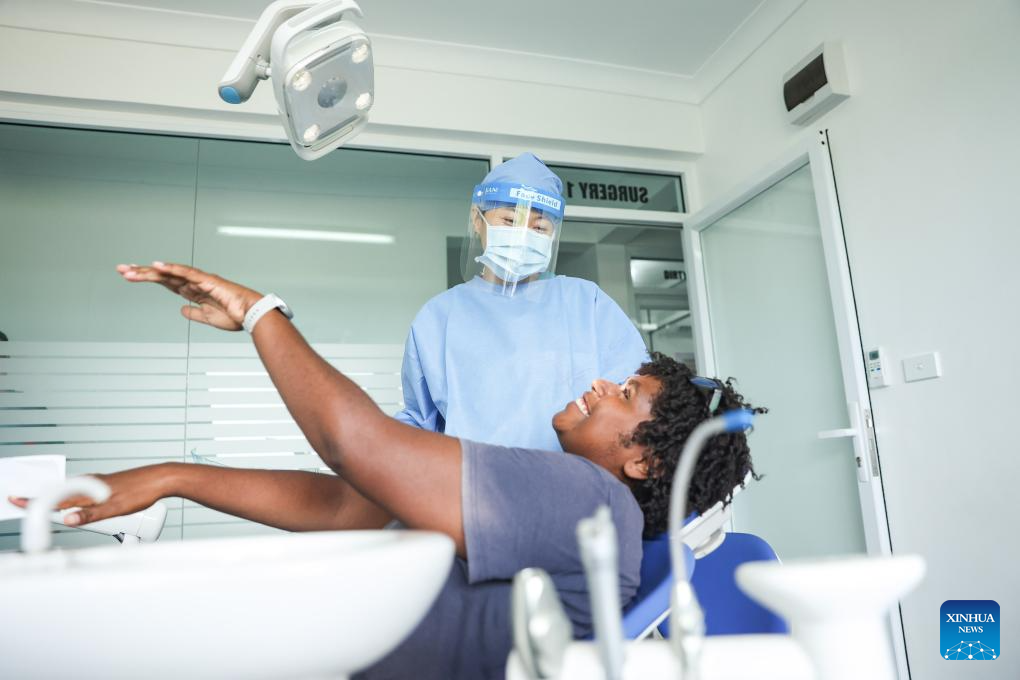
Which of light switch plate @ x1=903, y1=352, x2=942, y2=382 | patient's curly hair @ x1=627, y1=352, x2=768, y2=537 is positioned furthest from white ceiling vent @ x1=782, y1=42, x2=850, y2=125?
patient's curly hair @ x1=627, y1=352, x2=768, y2=537

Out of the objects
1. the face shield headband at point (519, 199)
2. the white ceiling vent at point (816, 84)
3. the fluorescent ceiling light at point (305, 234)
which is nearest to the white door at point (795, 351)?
the white ceiling vent at point (816, 84)

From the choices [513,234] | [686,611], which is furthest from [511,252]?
[686,611]

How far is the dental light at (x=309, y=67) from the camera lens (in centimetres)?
116

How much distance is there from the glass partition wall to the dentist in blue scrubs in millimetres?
1191

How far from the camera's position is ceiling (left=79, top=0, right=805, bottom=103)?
2727 millimetres

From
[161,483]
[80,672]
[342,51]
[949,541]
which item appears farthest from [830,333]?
→ [80,672]

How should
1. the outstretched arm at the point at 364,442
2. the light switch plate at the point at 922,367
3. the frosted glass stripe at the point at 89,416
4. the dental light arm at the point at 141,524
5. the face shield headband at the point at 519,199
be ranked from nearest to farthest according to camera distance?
1. the outstretched arm at the point at 364,442
2. the dental light arm at the point at 141,524
3. the face shield headband at the point at 519,199
4. the light switch plate at the point at 922,367
5. the frosted glass stripe at the point at 89,416

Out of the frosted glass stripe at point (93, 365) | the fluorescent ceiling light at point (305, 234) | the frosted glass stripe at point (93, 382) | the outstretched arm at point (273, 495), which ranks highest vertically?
the fluorescent ceiling light at point (305, 234)

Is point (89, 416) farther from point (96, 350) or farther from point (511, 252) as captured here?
point (511, 252)

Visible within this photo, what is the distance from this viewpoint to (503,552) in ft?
2.82

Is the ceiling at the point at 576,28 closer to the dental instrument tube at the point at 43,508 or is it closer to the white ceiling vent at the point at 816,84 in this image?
the white ceiling vent at the point at 816,84

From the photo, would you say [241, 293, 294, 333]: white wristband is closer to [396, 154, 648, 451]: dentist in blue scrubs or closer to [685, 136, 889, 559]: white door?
[396, 154, 648, 451]: dentist in blue scrubs

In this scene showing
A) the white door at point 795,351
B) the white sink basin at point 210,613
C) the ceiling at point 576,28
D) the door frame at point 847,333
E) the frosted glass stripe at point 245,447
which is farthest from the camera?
the ceiling at point 576,28

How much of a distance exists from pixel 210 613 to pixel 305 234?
2475 millimetres
